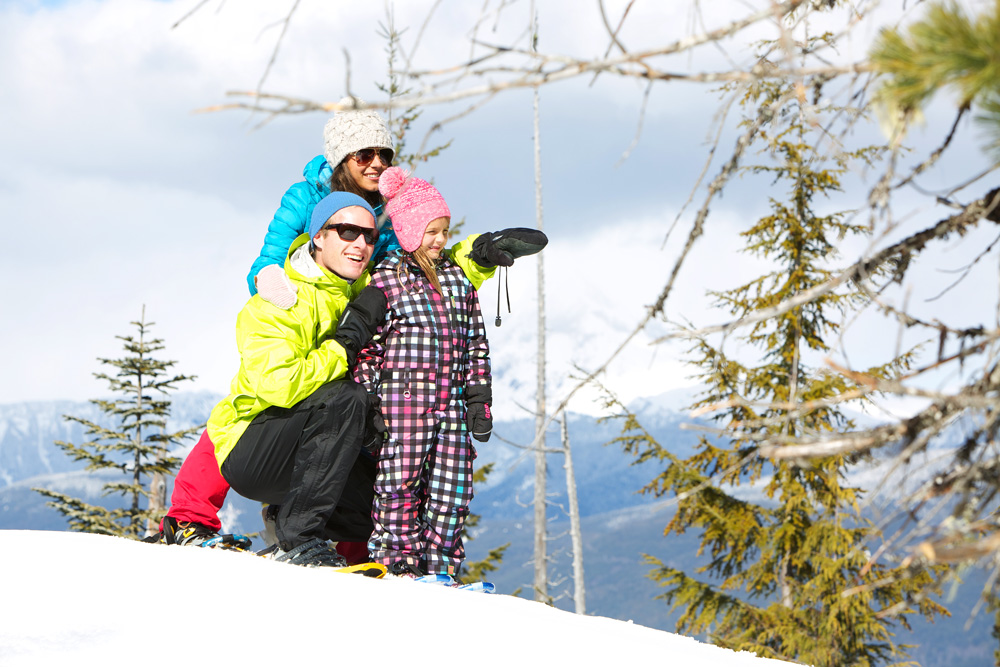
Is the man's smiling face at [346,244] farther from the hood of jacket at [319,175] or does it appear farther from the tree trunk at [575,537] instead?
the tree trunk at [575,537]

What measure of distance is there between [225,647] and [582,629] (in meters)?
1.33

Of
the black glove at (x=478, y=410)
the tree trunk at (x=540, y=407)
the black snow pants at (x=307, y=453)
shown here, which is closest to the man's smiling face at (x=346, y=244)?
the black snow pants at (x=307, y=453)

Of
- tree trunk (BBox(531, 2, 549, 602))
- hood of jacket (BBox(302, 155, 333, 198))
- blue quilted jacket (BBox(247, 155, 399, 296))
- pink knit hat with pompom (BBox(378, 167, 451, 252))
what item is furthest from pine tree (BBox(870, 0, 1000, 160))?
tree trunk (BBox(531, 2, 549, 602))

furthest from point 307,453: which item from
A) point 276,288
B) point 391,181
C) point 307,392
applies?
point 391,181

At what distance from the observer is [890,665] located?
1056 cm

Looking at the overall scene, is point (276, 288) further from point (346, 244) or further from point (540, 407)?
point (540, 407)

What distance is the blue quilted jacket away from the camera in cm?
430

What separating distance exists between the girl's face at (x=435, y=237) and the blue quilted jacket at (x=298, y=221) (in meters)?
0.30

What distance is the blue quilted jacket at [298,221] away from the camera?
14.1ft

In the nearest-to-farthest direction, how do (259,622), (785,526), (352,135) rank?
(259,622), (352,135), (785,526)

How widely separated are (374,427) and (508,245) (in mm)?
1255

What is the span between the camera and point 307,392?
3.90 m

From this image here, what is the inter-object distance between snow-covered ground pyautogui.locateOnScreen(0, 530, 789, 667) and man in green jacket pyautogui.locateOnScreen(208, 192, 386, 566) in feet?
2.01

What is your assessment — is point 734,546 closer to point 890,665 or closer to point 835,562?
point 835,562
